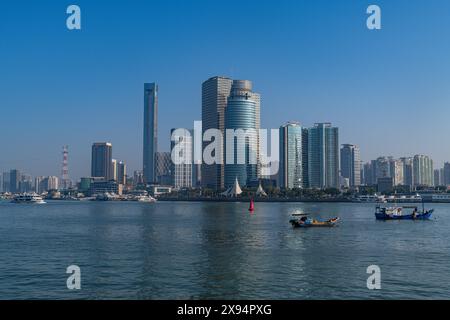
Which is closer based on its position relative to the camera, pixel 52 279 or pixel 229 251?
pixel 52 279

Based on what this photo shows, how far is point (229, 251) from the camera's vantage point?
110 feet

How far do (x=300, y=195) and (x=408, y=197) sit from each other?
144 feet

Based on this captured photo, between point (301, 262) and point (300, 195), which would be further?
point (300, 195)

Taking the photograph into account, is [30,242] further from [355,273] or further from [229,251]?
[355,273]

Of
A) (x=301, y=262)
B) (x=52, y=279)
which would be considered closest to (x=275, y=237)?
(x=301, y=262)

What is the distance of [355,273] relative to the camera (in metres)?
24.5

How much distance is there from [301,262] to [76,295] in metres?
14.2
